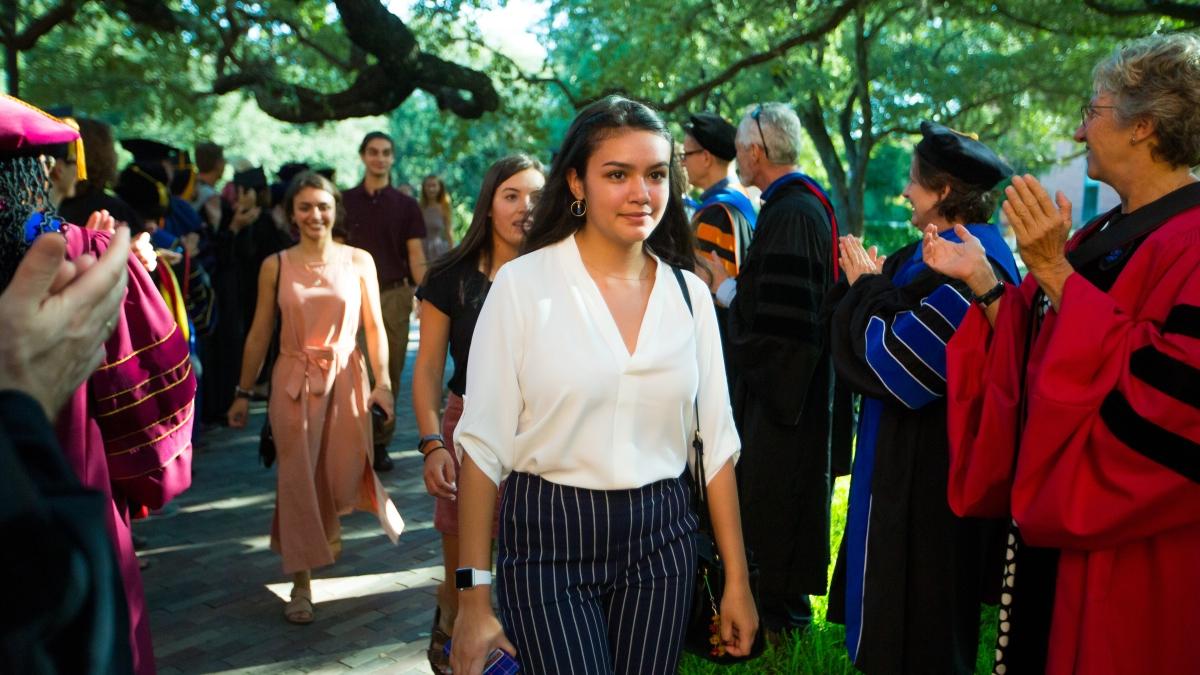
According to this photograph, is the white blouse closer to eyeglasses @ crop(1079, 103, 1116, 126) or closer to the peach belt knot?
eyeglasses @ crop(1079, 103, 1116, 126)

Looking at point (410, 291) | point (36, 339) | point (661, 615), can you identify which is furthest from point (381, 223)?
point (36, 339)

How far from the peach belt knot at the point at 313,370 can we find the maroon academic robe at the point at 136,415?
2.72 m

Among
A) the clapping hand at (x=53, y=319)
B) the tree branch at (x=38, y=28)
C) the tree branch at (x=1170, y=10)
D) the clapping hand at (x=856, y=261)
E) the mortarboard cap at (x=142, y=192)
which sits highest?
the tree branch at (x=1170, y=10)

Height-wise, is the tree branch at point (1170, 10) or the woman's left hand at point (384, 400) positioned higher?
the tree branch at point (1170, 10)

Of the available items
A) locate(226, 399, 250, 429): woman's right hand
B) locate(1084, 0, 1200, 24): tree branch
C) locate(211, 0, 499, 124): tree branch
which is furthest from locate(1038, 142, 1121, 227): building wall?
locate(226, 399, 250, 429): woman's right hand

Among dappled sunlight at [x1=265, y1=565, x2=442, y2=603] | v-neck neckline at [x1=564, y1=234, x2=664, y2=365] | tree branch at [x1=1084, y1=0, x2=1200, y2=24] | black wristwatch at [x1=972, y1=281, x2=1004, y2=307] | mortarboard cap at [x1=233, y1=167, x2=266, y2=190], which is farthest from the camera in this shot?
mortarboard cap at [x1=233, y1=167, x2=266, y2=190]

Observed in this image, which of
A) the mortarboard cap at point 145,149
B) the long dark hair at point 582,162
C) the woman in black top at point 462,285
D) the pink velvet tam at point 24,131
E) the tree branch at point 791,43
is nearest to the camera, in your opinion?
the pink velvet tam at point 24,131

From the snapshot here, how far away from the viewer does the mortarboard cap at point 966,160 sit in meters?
3.80

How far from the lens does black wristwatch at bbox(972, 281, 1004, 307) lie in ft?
10.6

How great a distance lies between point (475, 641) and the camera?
2633 mm

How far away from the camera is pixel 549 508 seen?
2.73m

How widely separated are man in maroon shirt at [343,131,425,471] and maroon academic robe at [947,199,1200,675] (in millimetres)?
6766

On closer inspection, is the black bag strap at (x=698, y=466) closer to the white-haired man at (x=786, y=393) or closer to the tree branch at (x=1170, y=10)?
the white-haired man at (x=786, y=393)

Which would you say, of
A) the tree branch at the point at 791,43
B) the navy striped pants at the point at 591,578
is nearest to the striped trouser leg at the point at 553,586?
the navy striped pants at the point at 591,578
